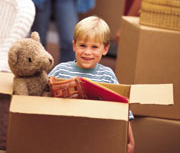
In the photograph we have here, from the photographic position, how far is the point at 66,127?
3.71ft

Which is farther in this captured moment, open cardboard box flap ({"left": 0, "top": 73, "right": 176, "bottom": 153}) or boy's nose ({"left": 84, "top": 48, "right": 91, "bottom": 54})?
boy's nose ({"left": 84, "top": 48, "right": 91, "bottom": 54})

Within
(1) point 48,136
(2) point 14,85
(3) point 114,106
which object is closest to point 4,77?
(2) point 14,85

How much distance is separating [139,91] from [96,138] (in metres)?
0.23

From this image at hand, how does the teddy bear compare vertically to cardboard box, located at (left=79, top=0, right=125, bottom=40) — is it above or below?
above

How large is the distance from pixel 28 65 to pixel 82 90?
0.19 metres

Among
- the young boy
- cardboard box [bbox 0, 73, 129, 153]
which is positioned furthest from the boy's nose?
cardboard box [bbox 0, 73, 129, 153]

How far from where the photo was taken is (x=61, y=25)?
299 centimetres

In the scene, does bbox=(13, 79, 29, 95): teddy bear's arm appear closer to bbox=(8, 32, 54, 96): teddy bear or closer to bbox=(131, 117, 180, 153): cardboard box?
bbox=(8, 32, 54, 96): teddy bear

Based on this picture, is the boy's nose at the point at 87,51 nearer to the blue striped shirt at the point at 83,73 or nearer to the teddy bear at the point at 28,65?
the blue striped shirt at the point at 83,73

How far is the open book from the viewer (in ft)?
4.00

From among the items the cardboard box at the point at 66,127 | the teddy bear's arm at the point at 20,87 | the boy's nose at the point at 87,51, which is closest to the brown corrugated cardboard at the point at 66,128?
the cardboard box at the point at 66,127

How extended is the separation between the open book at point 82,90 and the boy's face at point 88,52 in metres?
0.34

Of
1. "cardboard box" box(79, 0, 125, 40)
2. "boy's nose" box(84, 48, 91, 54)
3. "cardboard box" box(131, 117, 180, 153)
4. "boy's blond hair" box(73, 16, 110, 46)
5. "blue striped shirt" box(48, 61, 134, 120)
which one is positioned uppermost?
"boy's blond hair" box(73, 16, 110, 46)

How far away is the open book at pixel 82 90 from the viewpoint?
1219 millimetres
